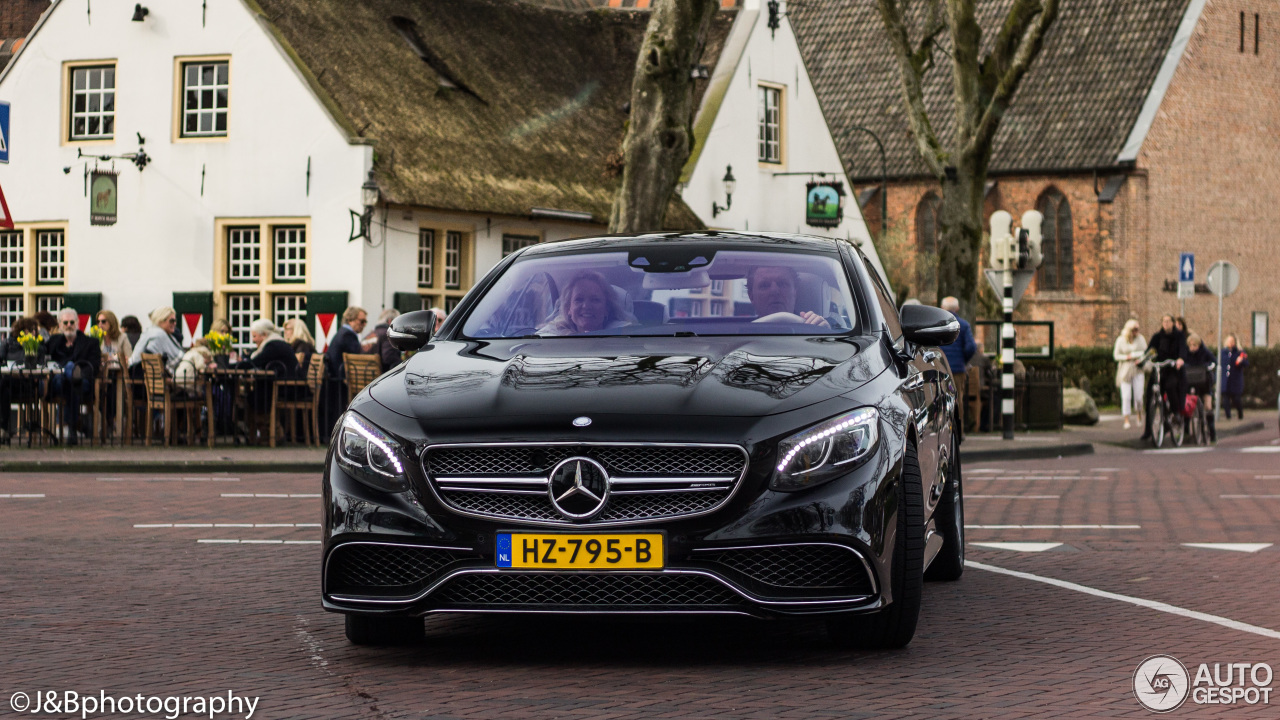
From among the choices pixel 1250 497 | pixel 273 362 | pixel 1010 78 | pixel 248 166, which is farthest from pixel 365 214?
pixel 1250 497

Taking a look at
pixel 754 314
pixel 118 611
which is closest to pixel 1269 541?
pixel 754 314

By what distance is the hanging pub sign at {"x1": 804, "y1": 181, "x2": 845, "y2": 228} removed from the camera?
38219 millimetres

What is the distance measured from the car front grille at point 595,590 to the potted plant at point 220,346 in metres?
16.2

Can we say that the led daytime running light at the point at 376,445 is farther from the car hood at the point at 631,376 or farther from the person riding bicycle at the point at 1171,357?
the person riding bicycle at the point at 1171,357

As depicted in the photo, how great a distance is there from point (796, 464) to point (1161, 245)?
51.1 meters

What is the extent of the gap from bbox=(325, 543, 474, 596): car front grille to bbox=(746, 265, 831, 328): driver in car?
1.90 meters

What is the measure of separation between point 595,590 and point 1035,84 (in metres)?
53.9

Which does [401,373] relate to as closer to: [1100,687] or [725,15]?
[1100,687]

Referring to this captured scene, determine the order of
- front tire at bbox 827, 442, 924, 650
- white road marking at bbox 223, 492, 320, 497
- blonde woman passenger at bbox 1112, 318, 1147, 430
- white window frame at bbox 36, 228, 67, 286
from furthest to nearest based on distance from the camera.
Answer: blonde woman passenger at bbox 1112, 318, 1147, 430
white window frame at bbox 36, 228, 67, 286
white road marking at bbox 223, 492, 320, 497
front tire at bbox 827, 442, 924, 650

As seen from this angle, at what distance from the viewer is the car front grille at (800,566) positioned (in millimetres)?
6117

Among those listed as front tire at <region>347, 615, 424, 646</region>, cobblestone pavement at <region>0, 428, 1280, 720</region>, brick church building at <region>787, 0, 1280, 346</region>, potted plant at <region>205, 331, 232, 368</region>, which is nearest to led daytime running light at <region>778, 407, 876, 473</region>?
cobblestone pavement at <region>0, 428, 1280, 720</region>

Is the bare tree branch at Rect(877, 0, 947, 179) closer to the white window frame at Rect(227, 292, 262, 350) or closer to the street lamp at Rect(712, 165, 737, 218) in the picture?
the street lamp at Rect(712, 165, 737, 218)

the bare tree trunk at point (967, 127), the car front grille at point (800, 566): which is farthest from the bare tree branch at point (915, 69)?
the car front grille at point (800, 566)

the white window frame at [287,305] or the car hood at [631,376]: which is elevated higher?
the white window frame at [287,305]
